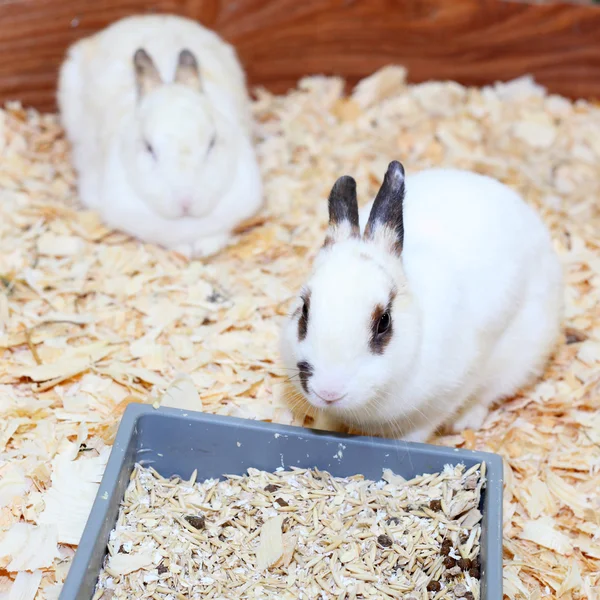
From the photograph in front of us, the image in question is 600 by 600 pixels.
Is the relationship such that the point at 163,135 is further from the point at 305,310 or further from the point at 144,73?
the point at 305,310

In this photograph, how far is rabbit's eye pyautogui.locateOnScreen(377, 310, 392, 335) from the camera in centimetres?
225

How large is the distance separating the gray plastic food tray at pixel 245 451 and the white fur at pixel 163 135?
4.12 ft

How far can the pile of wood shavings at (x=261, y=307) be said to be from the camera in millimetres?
2629

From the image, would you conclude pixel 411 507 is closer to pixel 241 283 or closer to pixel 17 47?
pixel 241 283

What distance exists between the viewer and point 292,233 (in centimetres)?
384

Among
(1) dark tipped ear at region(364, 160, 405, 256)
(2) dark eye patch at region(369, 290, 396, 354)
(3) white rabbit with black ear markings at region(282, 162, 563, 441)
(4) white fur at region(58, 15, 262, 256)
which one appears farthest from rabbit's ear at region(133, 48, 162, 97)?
(2) dark eye patch at region(369, 290, 396, 354)

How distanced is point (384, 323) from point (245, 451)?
26.0 inches

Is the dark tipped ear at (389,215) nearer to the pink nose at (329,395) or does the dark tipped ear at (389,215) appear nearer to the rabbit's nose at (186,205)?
the pink nose at (329,395)

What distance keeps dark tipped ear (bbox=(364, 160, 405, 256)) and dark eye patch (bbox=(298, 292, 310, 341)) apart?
0.28 metres

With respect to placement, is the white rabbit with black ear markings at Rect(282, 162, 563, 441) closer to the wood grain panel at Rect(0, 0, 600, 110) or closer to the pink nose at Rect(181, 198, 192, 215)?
the pink nose at Rect(181, 198, 192, 215)

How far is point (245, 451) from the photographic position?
2619mm

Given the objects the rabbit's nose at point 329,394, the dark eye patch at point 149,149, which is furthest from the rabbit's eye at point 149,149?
the rabbit's nose at point 329,394

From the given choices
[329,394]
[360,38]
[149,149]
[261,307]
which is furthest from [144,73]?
[329,394]

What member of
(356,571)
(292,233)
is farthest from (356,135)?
(356,571)
